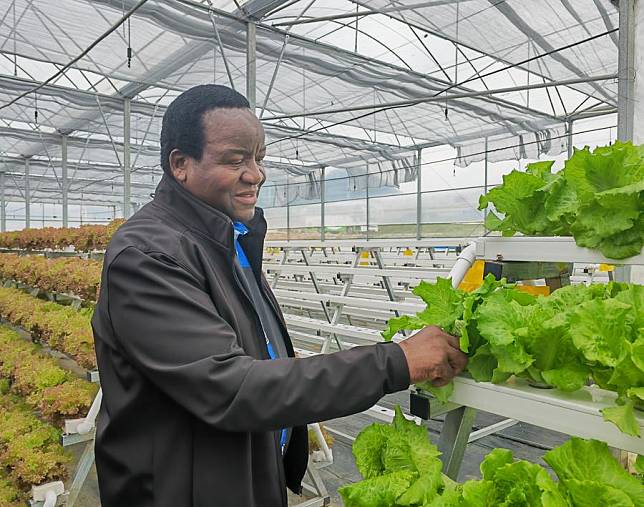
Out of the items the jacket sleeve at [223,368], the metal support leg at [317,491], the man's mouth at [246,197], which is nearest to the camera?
the jacket sleeve at [223,368]

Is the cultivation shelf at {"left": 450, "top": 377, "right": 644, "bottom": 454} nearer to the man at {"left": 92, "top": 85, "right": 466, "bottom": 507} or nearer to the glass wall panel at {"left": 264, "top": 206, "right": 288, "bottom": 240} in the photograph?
the man at {"left": 92, "top": 85, "right": 466, "bottom": 507}

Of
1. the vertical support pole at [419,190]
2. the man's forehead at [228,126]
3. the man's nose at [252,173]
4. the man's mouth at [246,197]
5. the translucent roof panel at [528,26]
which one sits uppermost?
the translucent roof panel at [528,26]

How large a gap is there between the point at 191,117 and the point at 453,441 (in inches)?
36.6

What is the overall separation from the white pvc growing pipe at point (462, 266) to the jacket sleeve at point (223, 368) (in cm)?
50

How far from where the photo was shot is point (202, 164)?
123cm

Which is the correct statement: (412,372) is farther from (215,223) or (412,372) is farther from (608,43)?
(608,43)

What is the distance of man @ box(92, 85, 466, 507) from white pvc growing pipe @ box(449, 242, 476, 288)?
0.44 metres

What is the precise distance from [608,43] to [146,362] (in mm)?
7476

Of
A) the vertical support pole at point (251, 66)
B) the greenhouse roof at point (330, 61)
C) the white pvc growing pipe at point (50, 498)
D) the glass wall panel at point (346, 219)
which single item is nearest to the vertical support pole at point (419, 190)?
the greenhouse roof at point (330, 61)

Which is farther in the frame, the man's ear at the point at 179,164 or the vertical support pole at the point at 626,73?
the vertical support pole at the point at 626,73

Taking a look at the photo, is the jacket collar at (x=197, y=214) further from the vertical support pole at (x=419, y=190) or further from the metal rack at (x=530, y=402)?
the vertical support pole at (x=419, y=190)

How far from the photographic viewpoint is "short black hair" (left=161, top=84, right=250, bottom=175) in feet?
4.00

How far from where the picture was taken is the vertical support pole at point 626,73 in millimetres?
2693

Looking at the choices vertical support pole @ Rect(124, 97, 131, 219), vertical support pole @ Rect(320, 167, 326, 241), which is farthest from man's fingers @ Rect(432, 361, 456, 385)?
vertical support pole @ Rect(320, 167, 326, 241)
